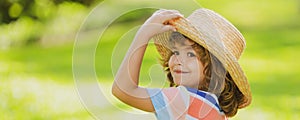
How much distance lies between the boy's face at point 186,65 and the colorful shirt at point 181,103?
0.14 ft

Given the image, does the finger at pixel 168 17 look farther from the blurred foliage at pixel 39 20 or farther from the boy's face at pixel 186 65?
the blurred foliage at pixel 39 20

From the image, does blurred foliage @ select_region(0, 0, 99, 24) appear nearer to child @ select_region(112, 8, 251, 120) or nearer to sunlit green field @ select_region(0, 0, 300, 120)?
sunlit green field @ select_region(0, 0, 300, 120)

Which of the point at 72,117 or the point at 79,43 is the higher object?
the point at 79,43

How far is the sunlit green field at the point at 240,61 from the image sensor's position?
5.29m

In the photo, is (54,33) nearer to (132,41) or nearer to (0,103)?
(0,103)

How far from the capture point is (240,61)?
7.17 meters


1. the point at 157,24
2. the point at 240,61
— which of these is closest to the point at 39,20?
the point at 240,61

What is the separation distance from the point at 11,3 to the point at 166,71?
5310 millimetres

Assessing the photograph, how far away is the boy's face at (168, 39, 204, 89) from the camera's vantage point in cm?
241

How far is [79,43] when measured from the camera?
243cm

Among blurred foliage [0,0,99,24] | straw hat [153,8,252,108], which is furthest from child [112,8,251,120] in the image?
blurred foliage [0,0,99,24]

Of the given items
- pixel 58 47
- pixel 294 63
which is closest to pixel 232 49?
pixel 294 63

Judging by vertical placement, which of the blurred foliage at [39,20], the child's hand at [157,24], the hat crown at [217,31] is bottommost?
the blurred foliage at [39,20]

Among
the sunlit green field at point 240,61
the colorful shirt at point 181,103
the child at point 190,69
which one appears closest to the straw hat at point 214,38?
the child at point 190,69
